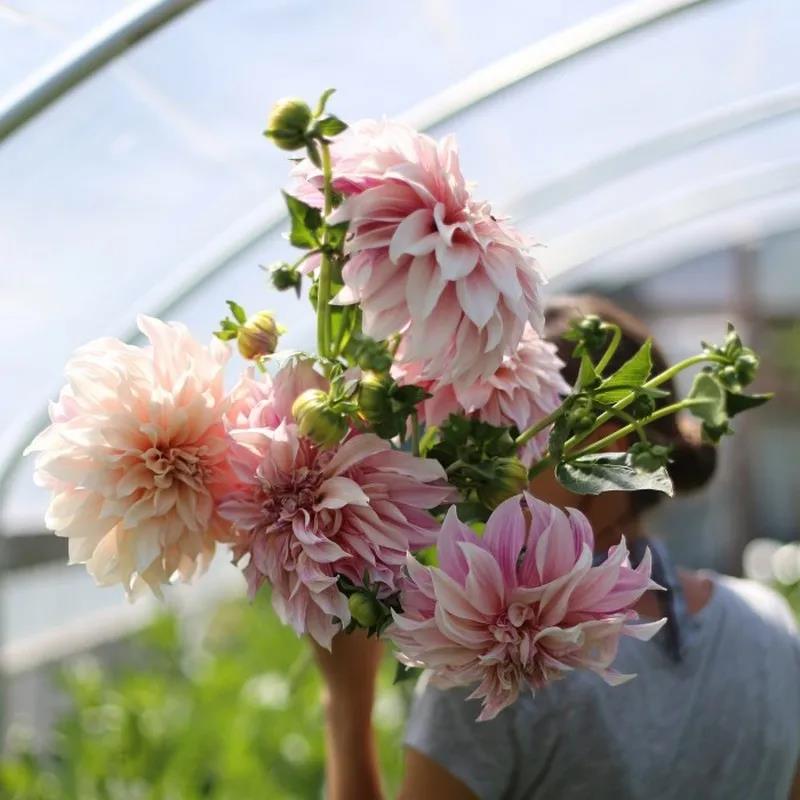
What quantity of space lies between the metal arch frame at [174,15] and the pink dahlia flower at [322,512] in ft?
2.53

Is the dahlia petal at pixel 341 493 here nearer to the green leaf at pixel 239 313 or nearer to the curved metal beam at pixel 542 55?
the green leaf at pixel 239 313

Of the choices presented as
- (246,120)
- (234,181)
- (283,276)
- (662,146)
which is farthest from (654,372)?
(662,146)

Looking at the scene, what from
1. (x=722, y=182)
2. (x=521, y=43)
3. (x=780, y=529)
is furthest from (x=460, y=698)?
(x=780, y=529)

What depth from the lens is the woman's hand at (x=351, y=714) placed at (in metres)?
0.78

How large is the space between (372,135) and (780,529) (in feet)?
19.7

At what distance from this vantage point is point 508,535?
1.73 ft

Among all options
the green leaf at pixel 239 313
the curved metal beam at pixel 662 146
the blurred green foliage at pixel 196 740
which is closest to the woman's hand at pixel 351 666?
the green leaf at pixel 239 313

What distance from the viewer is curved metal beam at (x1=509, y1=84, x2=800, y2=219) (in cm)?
198

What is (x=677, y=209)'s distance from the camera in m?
2.62

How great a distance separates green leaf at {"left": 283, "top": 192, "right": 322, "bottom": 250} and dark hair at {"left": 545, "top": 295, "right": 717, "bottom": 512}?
38 centimetres

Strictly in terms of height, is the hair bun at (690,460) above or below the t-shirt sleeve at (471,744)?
above

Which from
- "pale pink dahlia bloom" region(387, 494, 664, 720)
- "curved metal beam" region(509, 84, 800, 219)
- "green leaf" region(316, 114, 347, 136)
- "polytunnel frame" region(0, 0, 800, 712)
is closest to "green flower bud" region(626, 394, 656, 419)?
"pale pink dahlia bloom" region(387, 494, 664, 720)

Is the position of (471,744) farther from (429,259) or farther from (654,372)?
(429,259)

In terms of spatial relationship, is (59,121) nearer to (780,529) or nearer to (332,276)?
(332,276)
